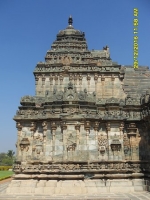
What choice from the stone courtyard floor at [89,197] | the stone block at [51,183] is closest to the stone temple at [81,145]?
the stone block at [51,183]

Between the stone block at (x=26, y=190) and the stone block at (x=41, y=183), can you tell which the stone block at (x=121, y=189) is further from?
the stone block at (x=26, y=190)

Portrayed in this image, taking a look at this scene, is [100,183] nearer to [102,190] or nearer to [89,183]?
[102,190]

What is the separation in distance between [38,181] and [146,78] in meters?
21.2

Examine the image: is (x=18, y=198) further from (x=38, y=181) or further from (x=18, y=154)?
(x=18, y=154)

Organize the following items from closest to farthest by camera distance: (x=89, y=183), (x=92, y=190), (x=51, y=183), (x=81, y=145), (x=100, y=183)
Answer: (x=92, y=190) < (x=51, y=183) < (x=89, y=183) < (x=100, y=183) < (x=81, y=145)

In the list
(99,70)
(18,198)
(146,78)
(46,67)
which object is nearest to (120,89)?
(99,70)

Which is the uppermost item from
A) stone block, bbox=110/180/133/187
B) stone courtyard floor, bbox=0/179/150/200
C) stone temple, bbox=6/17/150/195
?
stone temple, bbox=6/17/150/195

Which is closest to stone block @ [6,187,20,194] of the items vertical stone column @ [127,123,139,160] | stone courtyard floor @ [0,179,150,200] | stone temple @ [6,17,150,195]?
stone temple @ [6,17,150,195]

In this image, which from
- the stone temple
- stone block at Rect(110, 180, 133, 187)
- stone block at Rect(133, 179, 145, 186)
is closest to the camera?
the stone temple

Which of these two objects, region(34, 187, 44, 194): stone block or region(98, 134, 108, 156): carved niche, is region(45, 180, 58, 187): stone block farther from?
region(98, 134, 108, 156): carved niche

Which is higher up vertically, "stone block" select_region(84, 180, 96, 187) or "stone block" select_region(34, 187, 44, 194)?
"stone block" select_region(84, 180, 96, 187)

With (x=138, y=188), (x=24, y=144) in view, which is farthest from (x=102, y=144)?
(x=24, y=144)

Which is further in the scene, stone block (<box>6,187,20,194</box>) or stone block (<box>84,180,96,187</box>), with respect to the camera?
stone block (<box>84,180,96,187</box>)

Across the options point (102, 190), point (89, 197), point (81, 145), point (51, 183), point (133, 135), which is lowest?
point (89, 197)
